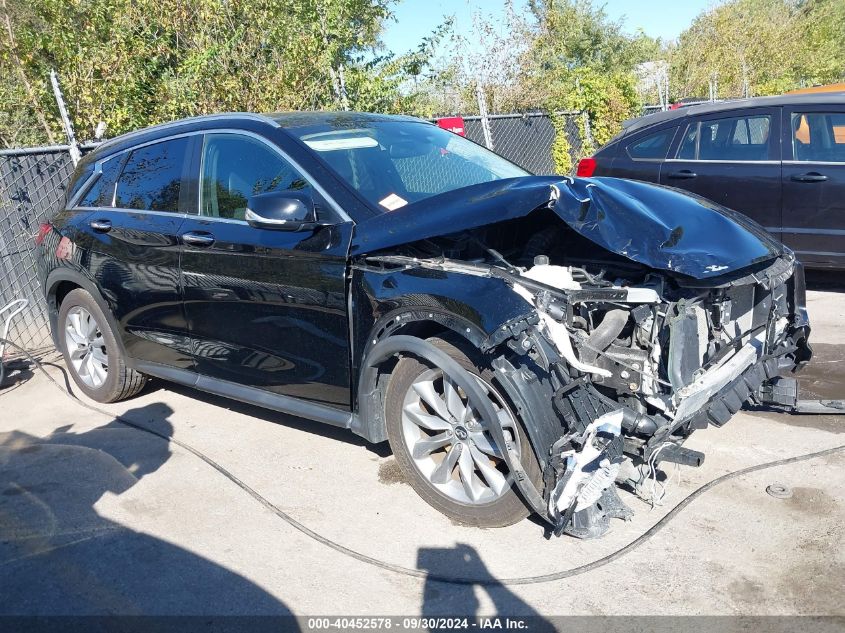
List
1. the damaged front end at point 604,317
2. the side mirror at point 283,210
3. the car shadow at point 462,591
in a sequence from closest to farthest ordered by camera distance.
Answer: the car shadow at point 462,591 → the damaged front end at point 604,317 → the side mirror at point 283,210

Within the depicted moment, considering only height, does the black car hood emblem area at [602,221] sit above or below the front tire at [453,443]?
above

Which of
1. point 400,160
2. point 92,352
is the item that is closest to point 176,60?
point 92,352

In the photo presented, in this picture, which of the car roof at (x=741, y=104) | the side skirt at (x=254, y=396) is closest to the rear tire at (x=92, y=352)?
the side skirt at (x=254, y=396)

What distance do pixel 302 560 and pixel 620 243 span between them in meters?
1.95

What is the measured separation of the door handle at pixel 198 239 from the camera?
173 inches

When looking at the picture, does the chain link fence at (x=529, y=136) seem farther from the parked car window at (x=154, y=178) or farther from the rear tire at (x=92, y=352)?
the rear tire at (x=92, y=352)

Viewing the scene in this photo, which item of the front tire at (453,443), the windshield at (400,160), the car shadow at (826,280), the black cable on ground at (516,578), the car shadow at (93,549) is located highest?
the windshield at (400,160)

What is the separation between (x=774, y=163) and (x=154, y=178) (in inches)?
208

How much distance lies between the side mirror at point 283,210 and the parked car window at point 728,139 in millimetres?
4959

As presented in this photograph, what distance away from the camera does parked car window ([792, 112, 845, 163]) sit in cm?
685

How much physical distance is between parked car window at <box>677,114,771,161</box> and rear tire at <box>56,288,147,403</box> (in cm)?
543

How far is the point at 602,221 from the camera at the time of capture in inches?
133

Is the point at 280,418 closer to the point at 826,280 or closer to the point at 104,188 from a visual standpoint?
the point at 104,188

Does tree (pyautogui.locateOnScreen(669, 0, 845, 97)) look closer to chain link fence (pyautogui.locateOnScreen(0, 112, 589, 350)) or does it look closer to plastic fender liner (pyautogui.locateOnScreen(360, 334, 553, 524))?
chain link fence (pyautogui.locateOnScreen(0, 112, 589, 350))
